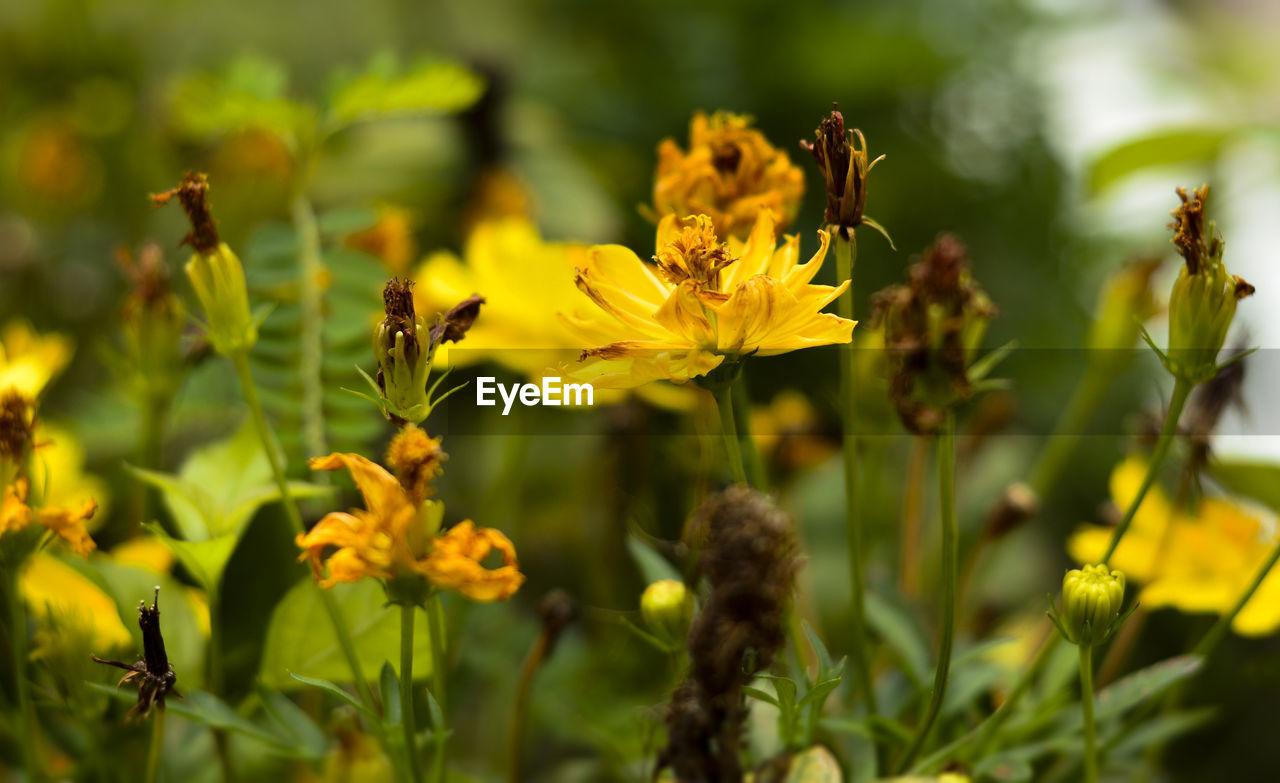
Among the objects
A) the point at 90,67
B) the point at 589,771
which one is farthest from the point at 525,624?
the point at 90,67

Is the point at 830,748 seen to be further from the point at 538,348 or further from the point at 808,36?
the point at 808,36

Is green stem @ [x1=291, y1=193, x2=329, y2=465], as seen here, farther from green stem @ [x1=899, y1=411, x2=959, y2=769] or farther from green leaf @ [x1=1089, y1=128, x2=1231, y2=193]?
green leaf @ [x1=1089, y1=128, x2=1231, y2=193]

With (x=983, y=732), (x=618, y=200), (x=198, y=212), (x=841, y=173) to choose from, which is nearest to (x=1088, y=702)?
(x=983, y=732)

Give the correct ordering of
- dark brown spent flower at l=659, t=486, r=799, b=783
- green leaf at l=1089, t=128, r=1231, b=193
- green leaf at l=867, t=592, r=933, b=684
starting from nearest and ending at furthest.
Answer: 1. dark brown spent flower at l=659, t=486, r=799, b=783
2. green leaf at l=867, t=592, r=933, b=684
3. green leaf at l=1089, t=128, r=1231, b=193

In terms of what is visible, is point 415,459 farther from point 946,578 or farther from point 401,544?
point 946,578

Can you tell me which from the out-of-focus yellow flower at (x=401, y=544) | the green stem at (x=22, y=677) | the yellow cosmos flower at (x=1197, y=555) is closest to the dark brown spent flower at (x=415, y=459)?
the out-of-focus yellow flower at (x=401, y=544)

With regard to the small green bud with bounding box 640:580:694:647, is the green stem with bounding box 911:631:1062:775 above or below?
below

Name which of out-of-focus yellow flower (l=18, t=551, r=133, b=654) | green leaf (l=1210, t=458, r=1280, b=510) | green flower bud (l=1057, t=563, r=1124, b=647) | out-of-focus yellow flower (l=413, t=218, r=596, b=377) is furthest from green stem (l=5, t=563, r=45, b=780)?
green leaf (l=1210, t=458, r=1280, b=510)
